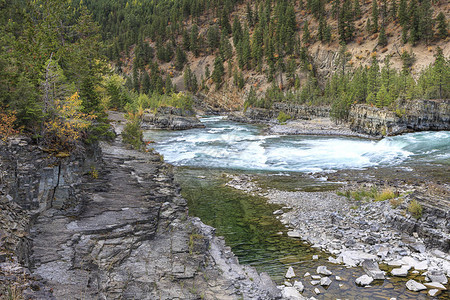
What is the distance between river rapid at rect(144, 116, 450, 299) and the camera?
13070mm

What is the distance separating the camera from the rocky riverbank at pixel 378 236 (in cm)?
1200

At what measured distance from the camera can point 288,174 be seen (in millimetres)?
30406

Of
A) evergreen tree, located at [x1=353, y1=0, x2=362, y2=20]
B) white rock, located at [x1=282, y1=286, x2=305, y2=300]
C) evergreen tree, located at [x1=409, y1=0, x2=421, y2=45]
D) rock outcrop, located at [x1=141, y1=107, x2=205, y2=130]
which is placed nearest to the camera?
white rock, located at [x1=282, y1=286, x2=305, y2=300]

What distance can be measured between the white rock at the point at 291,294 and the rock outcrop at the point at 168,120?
6605 cm

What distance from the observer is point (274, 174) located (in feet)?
100

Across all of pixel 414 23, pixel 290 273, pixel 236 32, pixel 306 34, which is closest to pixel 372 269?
pixel 290 273

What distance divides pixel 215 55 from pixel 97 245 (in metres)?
147

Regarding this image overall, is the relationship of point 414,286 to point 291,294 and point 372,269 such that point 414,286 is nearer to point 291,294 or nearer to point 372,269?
point 372,269

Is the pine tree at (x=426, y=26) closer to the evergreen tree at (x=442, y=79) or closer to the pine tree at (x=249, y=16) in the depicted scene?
the evergreen tree at (x=442, y=79)

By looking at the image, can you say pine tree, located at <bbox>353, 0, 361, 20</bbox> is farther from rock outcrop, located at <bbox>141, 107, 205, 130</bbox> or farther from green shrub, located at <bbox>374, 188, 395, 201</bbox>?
green shrub, located at <bbox>374, 188, 395, 201</bbox>

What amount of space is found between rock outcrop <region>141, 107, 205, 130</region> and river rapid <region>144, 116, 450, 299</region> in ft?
69.7

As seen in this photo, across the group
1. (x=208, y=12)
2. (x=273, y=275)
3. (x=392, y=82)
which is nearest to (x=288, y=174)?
(x=273, y=275)

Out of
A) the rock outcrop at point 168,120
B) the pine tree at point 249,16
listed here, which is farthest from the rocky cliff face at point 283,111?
the pine tree at point 249,16

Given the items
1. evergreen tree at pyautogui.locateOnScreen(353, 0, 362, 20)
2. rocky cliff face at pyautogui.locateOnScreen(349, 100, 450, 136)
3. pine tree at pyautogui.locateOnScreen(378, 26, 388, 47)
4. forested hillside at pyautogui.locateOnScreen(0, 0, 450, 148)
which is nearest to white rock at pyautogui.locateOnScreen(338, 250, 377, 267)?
forested hillside at pyautogui.locateOnScreen(0, 0, 450, 148)
